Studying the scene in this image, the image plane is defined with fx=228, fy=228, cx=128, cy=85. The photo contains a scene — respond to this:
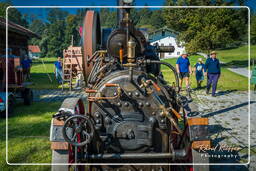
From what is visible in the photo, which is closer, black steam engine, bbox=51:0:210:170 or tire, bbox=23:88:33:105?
black steam engine, bbox=51:0:210:170

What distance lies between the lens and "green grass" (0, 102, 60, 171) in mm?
4086

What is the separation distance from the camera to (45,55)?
39062mm

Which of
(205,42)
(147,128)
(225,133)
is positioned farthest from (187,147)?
(205,42)

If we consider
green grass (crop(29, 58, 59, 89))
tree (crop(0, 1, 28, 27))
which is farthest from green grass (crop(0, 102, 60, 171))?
green grass (crop(29, 58, 59, 89))

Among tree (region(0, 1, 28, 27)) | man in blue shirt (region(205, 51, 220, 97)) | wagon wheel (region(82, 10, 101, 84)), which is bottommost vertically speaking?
man in blue shirt (region(205, 51, 220, 97))

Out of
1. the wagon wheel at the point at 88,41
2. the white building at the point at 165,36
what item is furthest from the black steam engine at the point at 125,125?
the white building at the point at 165,36

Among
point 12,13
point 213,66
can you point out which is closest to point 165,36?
point 213,66

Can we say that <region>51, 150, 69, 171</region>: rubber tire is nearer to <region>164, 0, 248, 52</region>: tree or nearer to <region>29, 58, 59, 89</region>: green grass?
<region>164, 0, 248, 52</region>: tree

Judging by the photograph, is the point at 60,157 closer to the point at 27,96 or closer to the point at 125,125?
the point at 125,125

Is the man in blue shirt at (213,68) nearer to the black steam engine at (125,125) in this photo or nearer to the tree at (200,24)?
the tree at (200,24)

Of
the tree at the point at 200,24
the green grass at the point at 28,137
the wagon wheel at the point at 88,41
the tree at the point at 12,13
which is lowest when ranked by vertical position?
the green grass at the point at 28,137

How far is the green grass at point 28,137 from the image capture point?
409 centimetres

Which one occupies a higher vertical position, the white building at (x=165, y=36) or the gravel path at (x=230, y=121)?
the white building at (x=165, y=36)

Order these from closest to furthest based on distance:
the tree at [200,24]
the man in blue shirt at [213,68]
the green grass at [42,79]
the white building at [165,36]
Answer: the tree at [200,24]
the man in blue shirt at [213,68]
the white building at [165,36]
the green grass at [42,79]
